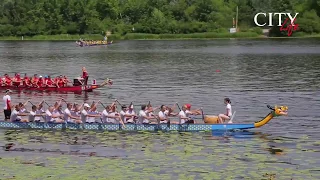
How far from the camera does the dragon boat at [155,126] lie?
3744 centimetres

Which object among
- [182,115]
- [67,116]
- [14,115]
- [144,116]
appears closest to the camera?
[182,115]

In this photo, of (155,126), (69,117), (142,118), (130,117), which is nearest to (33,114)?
(69,117)

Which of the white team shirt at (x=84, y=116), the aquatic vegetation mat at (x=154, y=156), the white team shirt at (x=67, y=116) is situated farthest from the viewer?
the white team shirt at (x=67, y=116)

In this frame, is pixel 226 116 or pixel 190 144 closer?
pixel 190 144

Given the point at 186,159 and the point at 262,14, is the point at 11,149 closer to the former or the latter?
the point at 186,159

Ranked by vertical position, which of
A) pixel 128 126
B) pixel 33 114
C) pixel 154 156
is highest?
pixel 33 114

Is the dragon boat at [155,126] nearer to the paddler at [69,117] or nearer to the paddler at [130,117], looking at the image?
the paddler at [69,117]

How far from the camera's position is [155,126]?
3822cm

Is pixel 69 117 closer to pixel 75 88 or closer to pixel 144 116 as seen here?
pixel 144 116

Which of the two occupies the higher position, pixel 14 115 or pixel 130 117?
pixel 14 115

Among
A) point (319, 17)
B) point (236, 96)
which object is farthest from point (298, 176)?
point (319, 17)

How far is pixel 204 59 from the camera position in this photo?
103 meters

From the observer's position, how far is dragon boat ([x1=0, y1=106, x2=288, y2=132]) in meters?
37.4

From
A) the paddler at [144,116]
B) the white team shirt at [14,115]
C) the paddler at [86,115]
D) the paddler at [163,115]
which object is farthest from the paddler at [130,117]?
the white team shirt at [14,115]
